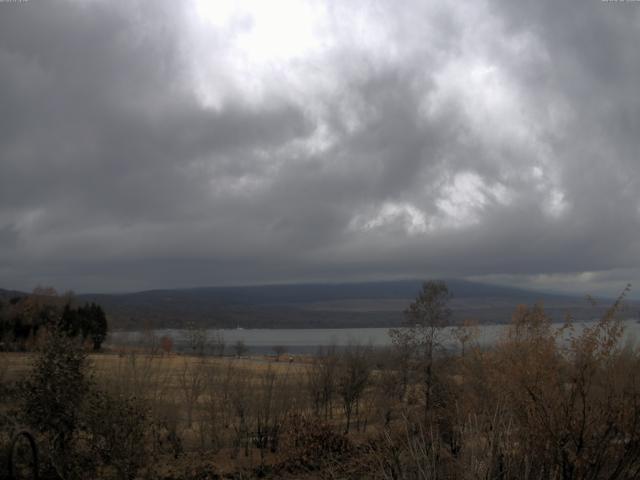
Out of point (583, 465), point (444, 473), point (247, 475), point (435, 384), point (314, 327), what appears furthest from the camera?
point (314, 327)

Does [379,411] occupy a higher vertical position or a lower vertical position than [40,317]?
lower

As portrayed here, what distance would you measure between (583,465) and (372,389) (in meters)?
18.1

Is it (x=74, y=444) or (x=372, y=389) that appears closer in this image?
(x=74, y=444)

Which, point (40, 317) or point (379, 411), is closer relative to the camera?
point (379, 411)

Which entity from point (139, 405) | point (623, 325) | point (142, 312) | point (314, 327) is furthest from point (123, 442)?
point (314, 327)

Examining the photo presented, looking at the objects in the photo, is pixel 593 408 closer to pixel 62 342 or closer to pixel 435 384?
pixel 62 342

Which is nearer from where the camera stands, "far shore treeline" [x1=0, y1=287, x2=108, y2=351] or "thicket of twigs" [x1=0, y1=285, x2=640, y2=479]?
"thicket of twigs" [x1=0, y1=285, x2=640, y2=479]

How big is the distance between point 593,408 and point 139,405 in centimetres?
937

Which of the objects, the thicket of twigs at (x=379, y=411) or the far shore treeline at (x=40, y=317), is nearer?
the thicket of twigs at (x=379, y=411)

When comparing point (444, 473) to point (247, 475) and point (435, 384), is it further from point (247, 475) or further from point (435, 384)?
point (435, 384)

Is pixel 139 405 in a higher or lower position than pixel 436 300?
lower

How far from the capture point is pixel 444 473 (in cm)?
1075

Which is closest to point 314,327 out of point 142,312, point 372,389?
point 142,312

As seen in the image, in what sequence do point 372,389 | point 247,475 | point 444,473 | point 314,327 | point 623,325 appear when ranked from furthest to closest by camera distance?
1. point 314,327
2. point 372,389
3. point 247,475
4. point 444,473
5. point 623,325
